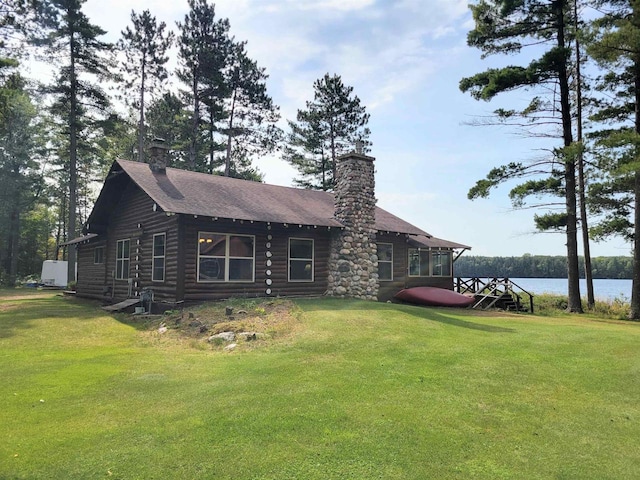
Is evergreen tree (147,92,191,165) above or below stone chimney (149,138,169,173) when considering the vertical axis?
above

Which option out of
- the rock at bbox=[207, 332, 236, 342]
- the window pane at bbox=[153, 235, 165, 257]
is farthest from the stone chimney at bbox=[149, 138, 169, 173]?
the rock at bbox=[207, 332, 236, 342]

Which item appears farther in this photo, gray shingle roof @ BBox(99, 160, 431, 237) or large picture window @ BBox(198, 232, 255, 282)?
large picture window @ BBox(198, 232, 255, 282)

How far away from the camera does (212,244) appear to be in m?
13.6

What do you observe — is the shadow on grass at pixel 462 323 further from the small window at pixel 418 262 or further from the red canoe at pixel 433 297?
the small window at pixel 418 262

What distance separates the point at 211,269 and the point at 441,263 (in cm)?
1209

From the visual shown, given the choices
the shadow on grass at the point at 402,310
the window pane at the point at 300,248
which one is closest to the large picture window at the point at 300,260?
the window pane at the point at 300,248

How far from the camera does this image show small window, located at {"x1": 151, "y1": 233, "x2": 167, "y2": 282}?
13.8 meters

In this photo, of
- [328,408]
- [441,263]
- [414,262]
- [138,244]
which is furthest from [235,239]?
[441,263]

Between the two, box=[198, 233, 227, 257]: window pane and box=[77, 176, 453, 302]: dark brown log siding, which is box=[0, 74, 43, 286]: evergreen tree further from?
box=[198, 233, 227, 257]: window pane

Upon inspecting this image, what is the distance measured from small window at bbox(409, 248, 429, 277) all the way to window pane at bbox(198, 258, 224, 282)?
955cm

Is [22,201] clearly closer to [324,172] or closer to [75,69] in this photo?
[75,69]

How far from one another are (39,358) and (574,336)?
1040 cm

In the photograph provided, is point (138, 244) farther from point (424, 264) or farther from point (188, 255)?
point (424, 264)

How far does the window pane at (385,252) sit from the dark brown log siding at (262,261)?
319 centimetres
